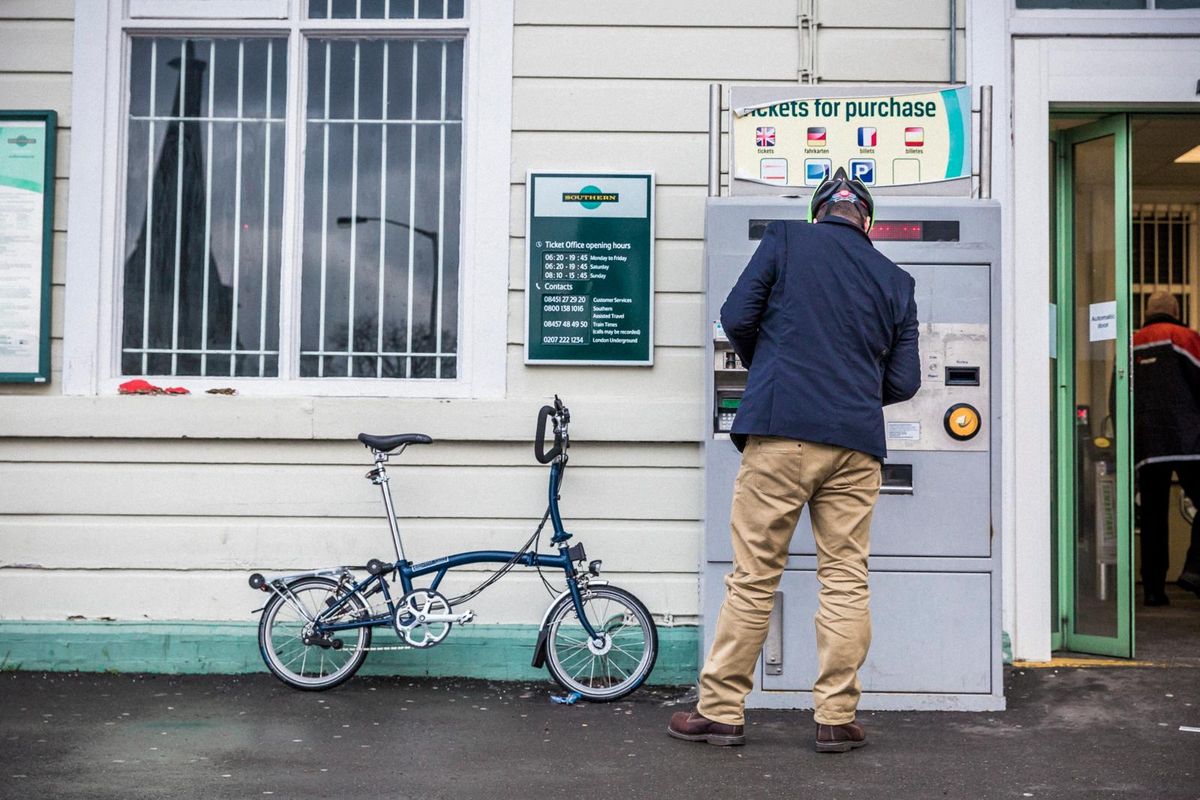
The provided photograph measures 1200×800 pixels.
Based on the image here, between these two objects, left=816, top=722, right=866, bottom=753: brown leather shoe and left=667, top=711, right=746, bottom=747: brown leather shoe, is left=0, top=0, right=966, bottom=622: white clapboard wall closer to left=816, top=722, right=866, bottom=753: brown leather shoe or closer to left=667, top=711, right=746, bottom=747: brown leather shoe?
left=667, top=711, right=746, bottom=747: brown leather shoe

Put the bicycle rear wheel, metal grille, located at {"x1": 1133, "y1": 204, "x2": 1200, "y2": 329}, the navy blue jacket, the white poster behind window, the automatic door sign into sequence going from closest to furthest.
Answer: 1. the navy blue jacket
2. the automatic door sign
3. the bicycle rear wheel
4. the white poster behind window
5. metal grille, located at {"x1": 1133, "y1": 204, "x2": 1200, "y2": 329}

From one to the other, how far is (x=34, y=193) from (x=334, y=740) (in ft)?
9.67

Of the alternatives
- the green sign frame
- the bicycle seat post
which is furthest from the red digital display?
the green sign frame

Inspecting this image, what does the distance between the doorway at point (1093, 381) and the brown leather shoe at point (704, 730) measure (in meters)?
2.24

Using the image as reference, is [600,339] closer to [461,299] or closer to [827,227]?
[461,299]

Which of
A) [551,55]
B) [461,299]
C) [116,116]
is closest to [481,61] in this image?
[551,55]

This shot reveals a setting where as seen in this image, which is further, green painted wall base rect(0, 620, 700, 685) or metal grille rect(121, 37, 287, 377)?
metal grille rect(121, 37, 287, 377)

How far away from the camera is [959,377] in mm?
4801

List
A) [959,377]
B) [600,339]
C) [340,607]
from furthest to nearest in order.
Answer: [600,339] < [340,607] < [959,377]

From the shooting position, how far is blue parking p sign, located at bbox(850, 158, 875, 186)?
16.3ft

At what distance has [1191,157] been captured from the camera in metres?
7.42

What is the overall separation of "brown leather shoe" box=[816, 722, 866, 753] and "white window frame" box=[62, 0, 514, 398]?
2151 millimetres

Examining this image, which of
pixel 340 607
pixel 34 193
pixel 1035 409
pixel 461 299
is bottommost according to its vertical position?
pixel 340 607

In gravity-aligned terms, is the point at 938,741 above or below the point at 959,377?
below
